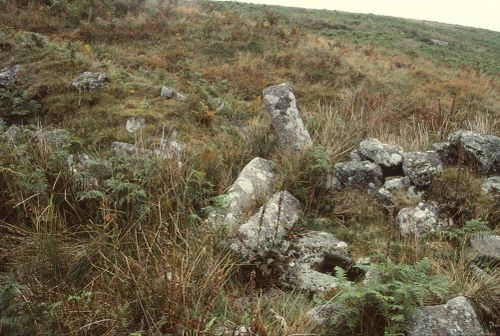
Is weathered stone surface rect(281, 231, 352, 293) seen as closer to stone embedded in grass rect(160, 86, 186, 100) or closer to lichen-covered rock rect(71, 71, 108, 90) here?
stone embedded in grass rect(160, 86, 186, 100)

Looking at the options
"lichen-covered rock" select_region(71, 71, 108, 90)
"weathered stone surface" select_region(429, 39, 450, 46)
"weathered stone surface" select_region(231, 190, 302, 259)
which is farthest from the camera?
"weathered stone surface" select_region(429, 39, 450, 46)

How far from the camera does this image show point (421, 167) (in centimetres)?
438

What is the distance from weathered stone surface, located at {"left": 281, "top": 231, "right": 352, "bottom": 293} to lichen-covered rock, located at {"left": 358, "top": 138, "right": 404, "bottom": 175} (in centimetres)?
136

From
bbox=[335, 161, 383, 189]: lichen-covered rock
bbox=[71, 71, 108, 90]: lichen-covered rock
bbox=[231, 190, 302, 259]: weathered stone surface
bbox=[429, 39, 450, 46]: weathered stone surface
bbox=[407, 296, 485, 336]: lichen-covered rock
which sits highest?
bbox=[429, 39, 450, 46]: weathered stone surface

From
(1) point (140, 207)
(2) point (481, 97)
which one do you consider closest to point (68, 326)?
(1) point (140, 207)

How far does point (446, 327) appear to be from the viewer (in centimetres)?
238

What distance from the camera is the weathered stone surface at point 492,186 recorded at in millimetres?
4090

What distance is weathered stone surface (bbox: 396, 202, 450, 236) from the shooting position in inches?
146

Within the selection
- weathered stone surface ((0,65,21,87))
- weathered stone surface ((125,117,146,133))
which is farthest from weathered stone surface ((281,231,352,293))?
weathered stone surface ((0,65,21,87))

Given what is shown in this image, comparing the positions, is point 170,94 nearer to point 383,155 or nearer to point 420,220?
point 383,155

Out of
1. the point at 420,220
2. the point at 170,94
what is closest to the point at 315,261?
the point at 420,220

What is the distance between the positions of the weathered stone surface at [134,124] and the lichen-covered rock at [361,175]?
136 inches

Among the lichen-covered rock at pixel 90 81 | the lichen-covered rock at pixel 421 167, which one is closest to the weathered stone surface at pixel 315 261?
the lichen-covered rock at pixel 421 167

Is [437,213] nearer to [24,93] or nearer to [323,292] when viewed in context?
[323,292]
